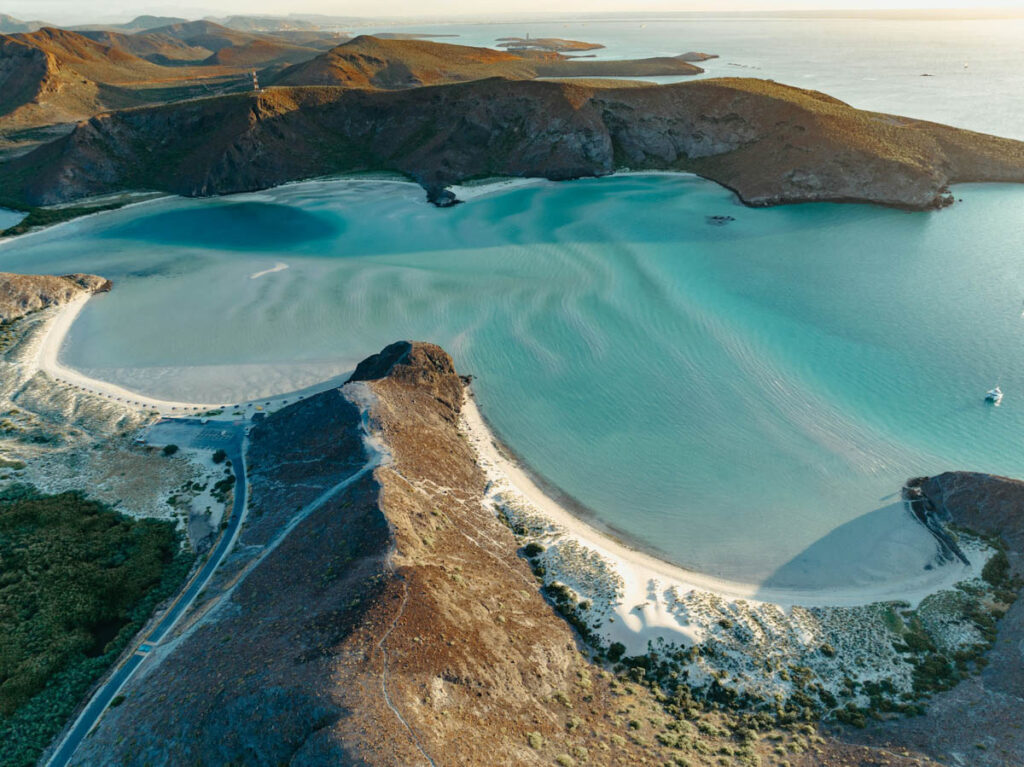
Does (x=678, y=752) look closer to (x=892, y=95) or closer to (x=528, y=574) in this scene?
(x=528, y=574)

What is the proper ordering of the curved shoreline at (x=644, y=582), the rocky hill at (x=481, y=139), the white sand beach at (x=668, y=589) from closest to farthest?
1. the white sand beach at (x=668, y=589)
2. the curved shoreline at (x=644, y=582)
3. the rocky hill at (x=481, y=139)

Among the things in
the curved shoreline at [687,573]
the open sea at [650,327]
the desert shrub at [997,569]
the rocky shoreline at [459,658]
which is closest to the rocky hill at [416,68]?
the open sea at [650,327]

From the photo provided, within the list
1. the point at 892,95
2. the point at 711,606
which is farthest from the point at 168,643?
the point at 892,95

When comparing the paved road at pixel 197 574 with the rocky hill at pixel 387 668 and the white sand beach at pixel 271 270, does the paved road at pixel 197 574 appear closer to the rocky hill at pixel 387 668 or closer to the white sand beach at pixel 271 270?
the rocky hill at pixel 387 668

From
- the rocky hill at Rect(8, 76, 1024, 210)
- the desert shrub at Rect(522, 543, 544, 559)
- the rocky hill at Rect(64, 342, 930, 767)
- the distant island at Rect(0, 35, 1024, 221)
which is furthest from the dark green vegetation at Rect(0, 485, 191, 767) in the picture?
the rocky hill at Rect(8, 76, 1024, 210)

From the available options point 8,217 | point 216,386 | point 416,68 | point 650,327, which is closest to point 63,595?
point 216,386
